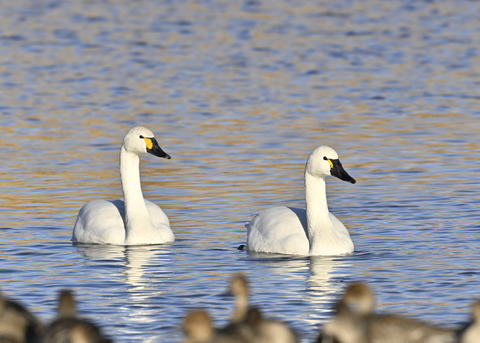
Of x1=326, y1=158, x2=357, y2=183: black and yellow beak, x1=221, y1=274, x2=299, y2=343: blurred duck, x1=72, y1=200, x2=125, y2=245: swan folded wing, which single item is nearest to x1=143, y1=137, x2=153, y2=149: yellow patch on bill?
x1=72, y1=200, x2=125, y2=245: swan folded wing

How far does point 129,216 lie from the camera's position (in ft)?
49.4

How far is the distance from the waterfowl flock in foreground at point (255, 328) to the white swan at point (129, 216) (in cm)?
561

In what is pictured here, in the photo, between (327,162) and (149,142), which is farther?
(149,142)

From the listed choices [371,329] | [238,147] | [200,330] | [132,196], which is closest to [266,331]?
[200,330]

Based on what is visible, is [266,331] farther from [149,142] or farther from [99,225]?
[149,142]

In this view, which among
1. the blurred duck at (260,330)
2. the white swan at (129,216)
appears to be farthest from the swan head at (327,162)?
the blurred duck at (260,330)

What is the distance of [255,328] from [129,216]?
6867 millimetres

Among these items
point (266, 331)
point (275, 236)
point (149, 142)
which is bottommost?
point (275, 236)

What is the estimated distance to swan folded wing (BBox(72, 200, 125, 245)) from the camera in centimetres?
1475

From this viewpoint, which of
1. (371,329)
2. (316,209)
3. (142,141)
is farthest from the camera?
(142,141)

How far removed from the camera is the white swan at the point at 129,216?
14758 mm

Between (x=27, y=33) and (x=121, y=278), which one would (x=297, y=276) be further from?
(x=27, y=33)

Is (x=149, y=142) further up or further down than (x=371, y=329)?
further up

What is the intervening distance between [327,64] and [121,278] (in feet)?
56.7
